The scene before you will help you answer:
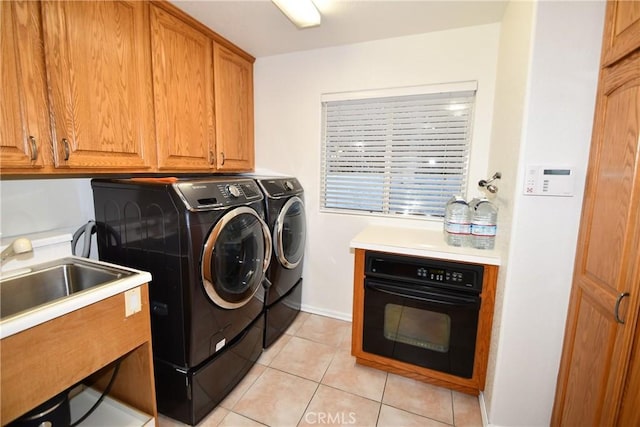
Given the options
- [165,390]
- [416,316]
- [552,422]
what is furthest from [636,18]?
[165,390]

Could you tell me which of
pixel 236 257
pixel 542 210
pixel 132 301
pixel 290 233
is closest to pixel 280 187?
pixel 290 233

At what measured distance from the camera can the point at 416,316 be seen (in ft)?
5.61

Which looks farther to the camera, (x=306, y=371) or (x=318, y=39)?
(x=318, y=39)

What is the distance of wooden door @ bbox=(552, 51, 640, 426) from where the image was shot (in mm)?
868

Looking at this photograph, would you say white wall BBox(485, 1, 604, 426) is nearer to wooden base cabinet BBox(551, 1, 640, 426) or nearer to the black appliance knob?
wooden base cabinet BBox(551, 1, 640, 426)

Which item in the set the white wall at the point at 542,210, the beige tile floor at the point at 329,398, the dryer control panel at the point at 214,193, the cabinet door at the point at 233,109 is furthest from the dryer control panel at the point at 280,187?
the white wall at the point at 542,210

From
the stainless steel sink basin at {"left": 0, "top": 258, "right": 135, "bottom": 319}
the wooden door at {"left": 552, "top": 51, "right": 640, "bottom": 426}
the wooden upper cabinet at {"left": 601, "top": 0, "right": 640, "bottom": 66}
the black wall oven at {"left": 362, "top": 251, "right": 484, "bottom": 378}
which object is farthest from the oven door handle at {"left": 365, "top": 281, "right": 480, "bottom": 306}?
the stainless steel sink basin at {"left": 0, "top": 258, "right": 135, "bottom": 319}

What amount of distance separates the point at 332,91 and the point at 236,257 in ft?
5.03

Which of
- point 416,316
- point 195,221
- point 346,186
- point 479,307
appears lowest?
point 416,316

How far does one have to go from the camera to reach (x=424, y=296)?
64.6 inches

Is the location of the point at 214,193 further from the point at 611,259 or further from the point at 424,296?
the point at 611,259

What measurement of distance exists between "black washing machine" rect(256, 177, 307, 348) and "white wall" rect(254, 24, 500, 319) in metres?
0.19

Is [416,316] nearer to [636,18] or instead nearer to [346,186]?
[346,186]

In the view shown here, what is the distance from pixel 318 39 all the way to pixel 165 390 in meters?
2.45
